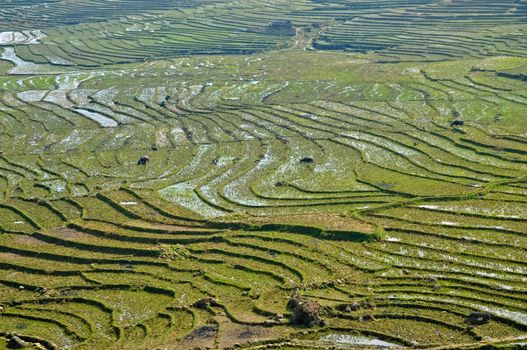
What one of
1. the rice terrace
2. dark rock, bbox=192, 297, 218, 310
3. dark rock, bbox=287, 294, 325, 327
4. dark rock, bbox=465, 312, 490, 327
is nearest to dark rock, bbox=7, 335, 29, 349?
the rice terrace

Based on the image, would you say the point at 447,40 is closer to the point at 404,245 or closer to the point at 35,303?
the point at 404,245

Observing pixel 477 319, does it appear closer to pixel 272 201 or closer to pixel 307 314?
pixel 307 314

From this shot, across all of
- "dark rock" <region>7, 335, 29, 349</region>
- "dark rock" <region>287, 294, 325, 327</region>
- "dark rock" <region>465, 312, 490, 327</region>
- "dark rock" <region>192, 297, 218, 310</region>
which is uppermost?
"dark rock" <region>465, 312, 490, 327</region>

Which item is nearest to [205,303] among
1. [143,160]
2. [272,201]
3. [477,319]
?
[477,319]

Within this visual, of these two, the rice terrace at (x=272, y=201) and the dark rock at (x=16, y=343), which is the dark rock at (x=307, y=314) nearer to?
the rice terrace at (x=272, y=201)

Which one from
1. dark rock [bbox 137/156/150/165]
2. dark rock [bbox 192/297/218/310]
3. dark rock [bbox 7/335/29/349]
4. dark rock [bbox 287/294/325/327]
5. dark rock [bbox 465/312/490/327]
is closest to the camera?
dark rock [bbox 465/312/490/327]

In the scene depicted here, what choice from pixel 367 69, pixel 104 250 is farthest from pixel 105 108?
pixel 104 250

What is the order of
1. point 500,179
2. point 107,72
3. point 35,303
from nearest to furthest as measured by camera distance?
point 35,303
point 500,179
point 107,72

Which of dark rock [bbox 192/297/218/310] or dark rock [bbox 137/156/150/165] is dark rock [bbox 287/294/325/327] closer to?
dark rock [bbox 192/297/218/310]
